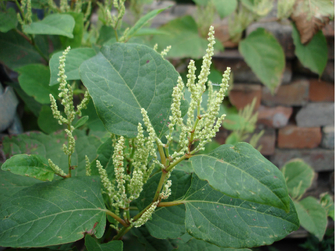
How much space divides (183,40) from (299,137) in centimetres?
96

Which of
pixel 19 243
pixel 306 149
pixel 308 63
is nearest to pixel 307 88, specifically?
pixel 308 63

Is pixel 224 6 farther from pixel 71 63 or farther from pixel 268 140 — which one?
pixel 268 140

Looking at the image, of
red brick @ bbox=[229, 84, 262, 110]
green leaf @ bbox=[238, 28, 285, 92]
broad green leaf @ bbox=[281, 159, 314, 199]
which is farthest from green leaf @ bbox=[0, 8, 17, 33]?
broad green leaf @ bbox=[281, 159, 314, 199]

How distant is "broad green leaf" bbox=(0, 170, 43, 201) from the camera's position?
0.44 m

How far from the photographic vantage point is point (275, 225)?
0.36 m

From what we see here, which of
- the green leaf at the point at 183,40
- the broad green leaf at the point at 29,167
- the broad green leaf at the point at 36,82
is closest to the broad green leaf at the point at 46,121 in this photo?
the broad green leaf at the point at 36,82

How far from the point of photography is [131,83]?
402 mm

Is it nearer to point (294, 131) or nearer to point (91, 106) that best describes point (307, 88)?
point (294, 131)

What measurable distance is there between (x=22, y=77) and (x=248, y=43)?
1.06 meters

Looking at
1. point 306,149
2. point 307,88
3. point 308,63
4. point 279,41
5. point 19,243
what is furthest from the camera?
point 306,149

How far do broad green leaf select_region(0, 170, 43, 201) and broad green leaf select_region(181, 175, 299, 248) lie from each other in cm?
30

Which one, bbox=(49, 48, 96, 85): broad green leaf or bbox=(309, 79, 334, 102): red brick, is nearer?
bbox=(49, 48, 96, 85): broad green leaf

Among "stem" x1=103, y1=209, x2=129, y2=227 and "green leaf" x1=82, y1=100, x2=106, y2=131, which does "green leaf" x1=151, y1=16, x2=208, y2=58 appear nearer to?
"green leaf" x1=82, y1=100, x2=106, y2=131

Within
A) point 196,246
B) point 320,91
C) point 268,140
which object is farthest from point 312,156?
point 196,246
